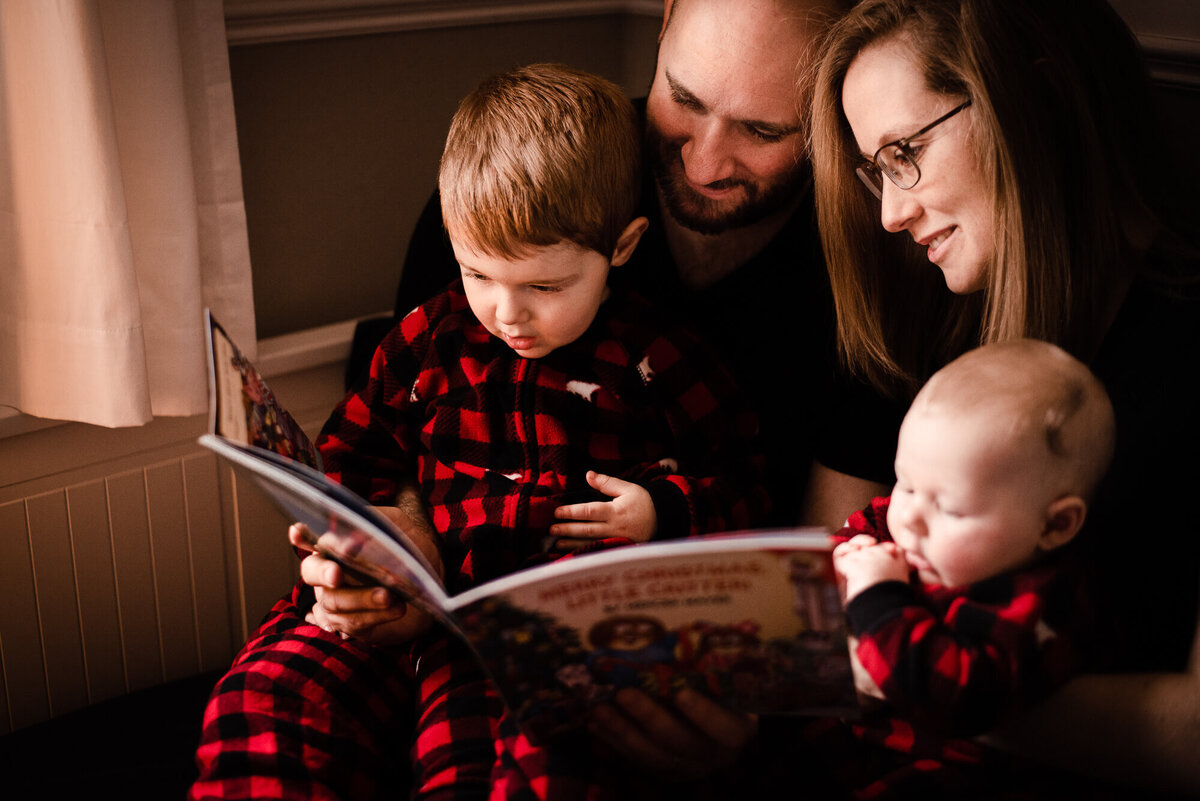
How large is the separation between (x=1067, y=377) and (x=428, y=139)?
1.48m

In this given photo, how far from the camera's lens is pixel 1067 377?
3.23 ft

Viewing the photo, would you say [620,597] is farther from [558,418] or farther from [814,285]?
[814,285]

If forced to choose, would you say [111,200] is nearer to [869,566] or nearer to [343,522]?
[343,522]

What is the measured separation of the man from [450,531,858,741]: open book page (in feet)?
0.22

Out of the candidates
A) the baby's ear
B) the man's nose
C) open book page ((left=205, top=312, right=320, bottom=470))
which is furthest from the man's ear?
the baby's ear

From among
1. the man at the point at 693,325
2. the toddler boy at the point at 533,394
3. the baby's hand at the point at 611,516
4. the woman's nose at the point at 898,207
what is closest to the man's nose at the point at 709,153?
the man at the point at 693,325

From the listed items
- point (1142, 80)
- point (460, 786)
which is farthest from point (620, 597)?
point (1142, 80)

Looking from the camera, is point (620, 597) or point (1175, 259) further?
point (1175, 259)

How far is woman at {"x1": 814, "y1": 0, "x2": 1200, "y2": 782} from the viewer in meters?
1.08

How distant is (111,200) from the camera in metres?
1.46

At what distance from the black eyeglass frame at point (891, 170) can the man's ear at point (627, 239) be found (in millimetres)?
285

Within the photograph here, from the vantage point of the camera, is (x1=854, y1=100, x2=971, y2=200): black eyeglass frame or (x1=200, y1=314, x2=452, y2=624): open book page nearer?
(x1=200, y1=314, x2=452, y2=624): open book page

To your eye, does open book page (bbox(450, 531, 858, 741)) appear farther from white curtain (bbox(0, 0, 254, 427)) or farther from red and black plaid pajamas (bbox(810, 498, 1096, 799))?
white curtain (bbox(0, 0, 254, 427))

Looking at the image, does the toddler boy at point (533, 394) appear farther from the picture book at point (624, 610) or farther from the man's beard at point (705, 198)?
the picture book at point (624, 610)
